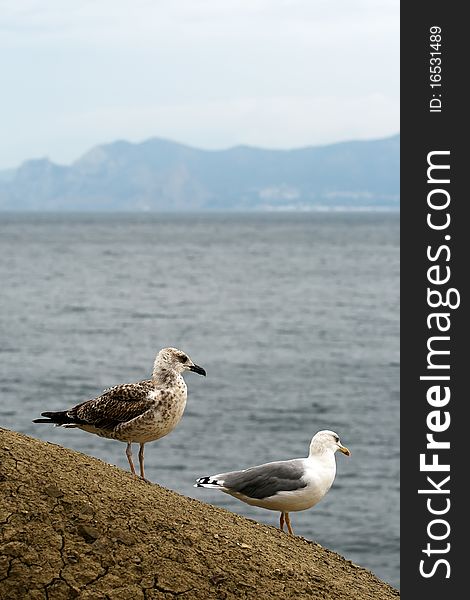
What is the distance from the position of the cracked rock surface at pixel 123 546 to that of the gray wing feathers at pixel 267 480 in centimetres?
44

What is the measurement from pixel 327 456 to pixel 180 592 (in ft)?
8.29

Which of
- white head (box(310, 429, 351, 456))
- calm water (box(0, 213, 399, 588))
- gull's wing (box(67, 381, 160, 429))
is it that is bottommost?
calm water (box(0, 213, 399, 588))

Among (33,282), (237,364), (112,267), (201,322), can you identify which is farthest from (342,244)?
(237,364)

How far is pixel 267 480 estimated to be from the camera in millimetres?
10805

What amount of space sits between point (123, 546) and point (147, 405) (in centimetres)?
169

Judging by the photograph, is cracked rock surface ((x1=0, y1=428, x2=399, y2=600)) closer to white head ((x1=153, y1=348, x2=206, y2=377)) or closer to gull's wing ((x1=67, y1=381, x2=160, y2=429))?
gull's wing ((x1=67, y1=381, x2=160, y2=429))

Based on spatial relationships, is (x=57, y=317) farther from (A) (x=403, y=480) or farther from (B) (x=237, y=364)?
(A) (x=403, y=480)

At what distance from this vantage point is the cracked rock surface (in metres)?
8.72

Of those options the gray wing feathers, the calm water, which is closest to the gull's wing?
the gray wing feathers

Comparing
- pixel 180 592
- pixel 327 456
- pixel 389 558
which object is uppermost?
pixel 327 456

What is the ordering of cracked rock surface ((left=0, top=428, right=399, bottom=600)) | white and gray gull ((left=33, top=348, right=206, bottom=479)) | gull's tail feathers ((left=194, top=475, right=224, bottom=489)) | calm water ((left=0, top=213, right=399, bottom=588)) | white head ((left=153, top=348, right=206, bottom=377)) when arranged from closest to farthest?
cracked rock surface ((left=0, top=428, right=399, bottom=600)) → white and gray gull ((left=33, top=348, right=206, bottom=479)) → white head ((left=153, top=348, right=206, bottom=377)) → gull's tail feathers ((left=194, top=475, right=224, bottom=489)) → calm water ((left=0, top=213, right=399, bottom=588))

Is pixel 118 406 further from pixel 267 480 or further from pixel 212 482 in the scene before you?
pixel 267 480

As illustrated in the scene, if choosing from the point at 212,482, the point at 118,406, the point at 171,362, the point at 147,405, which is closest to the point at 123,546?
the point at 147,405

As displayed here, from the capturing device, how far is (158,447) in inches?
1459
